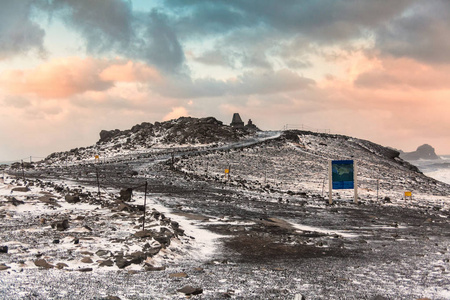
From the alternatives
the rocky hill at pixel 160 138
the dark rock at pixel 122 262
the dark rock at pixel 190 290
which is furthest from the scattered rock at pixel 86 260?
the rocky hill at pixel 160 138

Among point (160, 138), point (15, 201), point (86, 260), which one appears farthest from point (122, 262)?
point (160, 138)

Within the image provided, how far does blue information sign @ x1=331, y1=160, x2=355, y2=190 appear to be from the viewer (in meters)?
33.5

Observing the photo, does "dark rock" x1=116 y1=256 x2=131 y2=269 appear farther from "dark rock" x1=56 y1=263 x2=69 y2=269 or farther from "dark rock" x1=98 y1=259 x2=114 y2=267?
"dark rock" x1=56 y1=263 x2=69 y2=269

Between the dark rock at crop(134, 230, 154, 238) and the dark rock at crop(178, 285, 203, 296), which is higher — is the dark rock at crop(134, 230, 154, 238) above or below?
above

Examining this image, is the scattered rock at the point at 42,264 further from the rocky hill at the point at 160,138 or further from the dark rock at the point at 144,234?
the rocky hill at the point at 160,138

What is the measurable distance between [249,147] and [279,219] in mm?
39123

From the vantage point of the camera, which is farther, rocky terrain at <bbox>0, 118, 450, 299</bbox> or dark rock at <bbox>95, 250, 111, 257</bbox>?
dark rock at <bbox>95, 250, 111, 257</bbox>

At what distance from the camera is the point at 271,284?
1016 cm

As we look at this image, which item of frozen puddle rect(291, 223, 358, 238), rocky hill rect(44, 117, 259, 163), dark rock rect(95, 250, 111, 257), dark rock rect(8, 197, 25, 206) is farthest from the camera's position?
rocky hill rect(44, 117, 259, 163)

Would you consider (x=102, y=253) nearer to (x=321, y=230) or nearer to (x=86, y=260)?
(x=86, y=260)

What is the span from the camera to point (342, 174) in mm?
33688

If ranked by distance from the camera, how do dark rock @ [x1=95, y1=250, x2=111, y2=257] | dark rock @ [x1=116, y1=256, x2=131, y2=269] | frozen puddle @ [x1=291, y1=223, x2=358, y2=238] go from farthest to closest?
1. frozen puddle @ [x1=291, y1=223, x2=358, y2=238]
2. dark rock @ [x1=95, y1=250, x2=111, y2=257]
3. dark rock @ [x1=116, y1=256, x2=131, y2=269]

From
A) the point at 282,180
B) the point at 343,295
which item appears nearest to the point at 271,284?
the point at 343,295

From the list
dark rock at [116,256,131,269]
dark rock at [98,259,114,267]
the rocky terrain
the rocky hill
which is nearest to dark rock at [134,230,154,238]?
the rocky terrain
